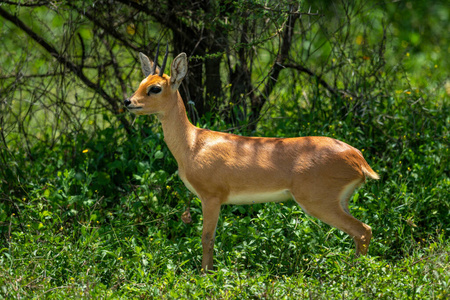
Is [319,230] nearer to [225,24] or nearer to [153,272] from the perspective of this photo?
[153,272]

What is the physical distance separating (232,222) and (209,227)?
1.92 ft

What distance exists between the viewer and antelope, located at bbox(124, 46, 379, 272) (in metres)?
4.63

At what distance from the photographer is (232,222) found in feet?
17.5

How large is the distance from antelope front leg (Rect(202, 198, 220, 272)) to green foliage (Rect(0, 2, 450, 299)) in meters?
0.14

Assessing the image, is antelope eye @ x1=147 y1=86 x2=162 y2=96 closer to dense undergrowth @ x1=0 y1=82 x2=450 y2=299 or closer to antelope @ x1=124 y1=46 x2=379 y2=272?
antelope @ x1=124 y1=46 x2=379 y2=272

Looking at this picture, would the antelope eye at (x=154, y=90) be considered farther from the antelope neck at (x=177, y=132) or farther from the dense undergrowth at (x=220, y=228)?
the dense undergrowth at (x=220, y=228)

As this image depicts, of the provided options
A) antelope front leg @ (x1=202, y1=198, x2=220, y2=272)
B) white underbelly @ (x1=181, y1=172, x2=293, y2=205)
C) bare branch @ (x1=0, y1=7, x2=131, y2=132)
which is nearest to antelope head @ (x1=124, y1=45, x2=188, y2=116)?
white underbelly @ (x1=181, y1=172, x2=293, y2=205)

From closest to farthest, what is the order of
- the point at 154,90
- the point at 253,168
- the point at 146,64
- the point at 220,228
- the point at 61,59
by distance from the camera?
the point at 154,90
the point at 253,168
the point at 146,64
the point at 220,228
the point at 61,59

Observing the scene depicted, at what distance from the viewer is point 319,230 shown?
5281 mm

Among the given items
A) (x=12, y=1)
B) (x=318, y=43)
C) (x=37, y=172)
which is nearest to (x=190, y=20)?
Result: (x=12, y=1)

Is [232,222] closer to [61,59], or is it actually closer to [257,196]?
[257,196]

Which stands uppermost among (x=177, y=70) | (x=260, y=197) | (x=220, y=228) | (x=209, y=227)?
(x=177, y=70)

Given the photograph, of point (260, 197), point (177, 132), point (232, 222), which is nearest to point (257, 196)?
point (260, 197)

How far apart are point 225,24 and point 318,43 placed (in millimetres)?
4284
